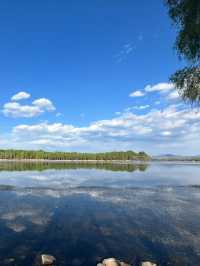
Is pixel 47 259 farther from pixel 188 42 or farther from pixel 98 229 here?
pixel 188 42

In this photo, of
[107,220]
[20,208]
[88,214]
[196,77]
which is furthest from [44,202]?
[196,77]

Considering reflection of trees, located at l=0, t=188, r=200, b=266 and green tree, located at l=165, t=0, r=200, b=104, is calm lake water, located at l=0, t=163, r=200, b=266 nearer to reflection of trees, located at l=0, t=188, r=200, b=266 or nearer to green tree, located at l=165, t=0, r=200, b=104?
reflection of trees, located at l=0, t=188, r=200, b=266

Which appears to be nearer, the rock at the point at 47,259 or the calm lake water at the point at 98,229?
the rock at the point at 47,259

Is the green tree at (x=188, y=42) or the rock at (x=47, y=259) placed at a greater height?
the green tree at (x=188, y=42)

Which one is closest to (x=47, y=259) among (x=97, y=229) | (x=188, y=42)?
(x=97, y=229)

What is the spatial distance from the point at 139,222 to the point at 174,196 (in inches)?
507

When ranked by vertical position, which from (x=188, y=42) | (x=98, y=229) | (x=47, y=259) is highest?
(x=188, y=42)

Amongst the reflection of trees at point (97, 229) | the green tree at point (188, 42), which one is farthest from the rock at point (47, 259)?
the green tree at point (188, 42)

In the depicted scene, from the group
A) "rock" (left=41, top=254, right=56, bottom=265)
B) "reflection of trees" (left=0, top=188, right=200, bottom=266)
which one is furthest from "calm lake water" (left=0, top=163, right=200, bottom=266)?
"rock" (left=41, top=254, right=56, bottom=265)

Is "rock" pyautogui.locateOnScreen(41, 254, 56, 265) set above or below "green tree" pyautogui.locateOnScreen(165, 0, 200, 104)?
below

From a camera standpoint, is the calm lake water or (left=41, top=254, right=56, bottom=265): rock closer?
(left=41, top=254, right=56, bottom=265): rock

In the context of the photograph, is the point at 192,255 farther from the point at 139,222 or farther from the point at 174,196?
the point at 174,196

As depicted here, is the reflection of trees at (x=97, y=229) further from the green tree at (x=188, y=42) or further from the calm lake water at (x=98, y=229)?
the green tree at (x=188, y=42)

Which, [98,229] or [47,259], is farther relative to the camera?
[98,229]
